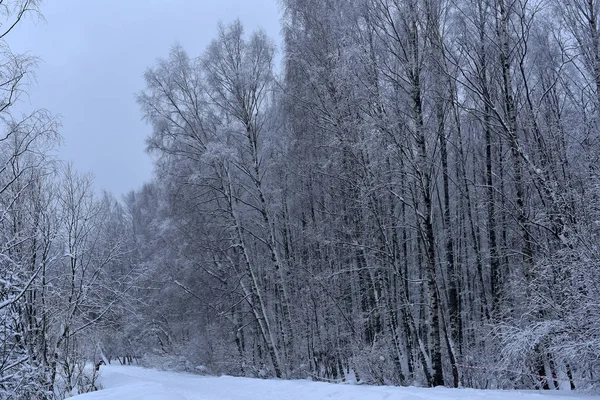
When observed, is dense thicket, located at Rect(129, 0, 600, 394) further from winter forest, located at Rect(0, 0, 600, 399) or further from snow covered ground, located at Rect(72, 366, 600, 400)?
snow covered ground, located at Rect(72, 366, 600, 400)

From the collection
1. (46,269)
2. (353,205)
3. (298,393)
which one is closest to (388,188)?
(353,205)

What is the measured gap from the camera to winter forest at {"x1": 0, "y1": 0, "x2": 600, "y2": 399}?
7949 millimetres

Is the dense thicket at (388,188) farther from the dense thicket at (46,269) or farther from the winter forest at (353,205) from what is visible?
the dense thicket at (46,269)

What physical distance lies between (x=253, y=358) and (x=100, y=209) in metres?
10.1

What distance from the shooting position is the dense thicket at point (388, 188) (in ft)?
27.2

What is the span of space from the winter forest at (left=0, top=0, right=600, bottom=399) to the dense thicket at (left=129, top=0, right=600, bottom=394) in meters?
0.08

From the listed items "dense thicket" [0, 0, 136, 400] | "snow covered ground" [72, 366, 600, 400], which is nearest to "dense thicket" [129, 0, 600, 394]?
"snow covered ground" [72, 366, 600, 400]

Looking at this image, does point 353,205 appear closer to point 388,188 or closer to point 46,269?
point 388,188

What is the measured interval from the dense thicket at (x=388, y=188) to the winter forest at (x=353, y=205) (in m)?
0.08

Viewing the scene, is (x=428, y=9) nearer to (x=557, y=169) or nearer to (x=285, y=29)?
(x=557, y=169)

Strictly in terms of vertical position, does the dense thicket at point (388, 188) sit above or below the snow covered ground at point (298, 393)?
above

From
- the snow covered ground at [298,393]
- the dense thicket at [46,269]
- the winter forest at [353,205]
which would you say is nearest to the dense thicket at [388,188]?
the winter forest at [353,205]

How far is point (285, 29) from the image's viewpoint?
1611 centimetres

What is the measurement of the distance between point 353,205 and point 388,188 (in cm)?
387
